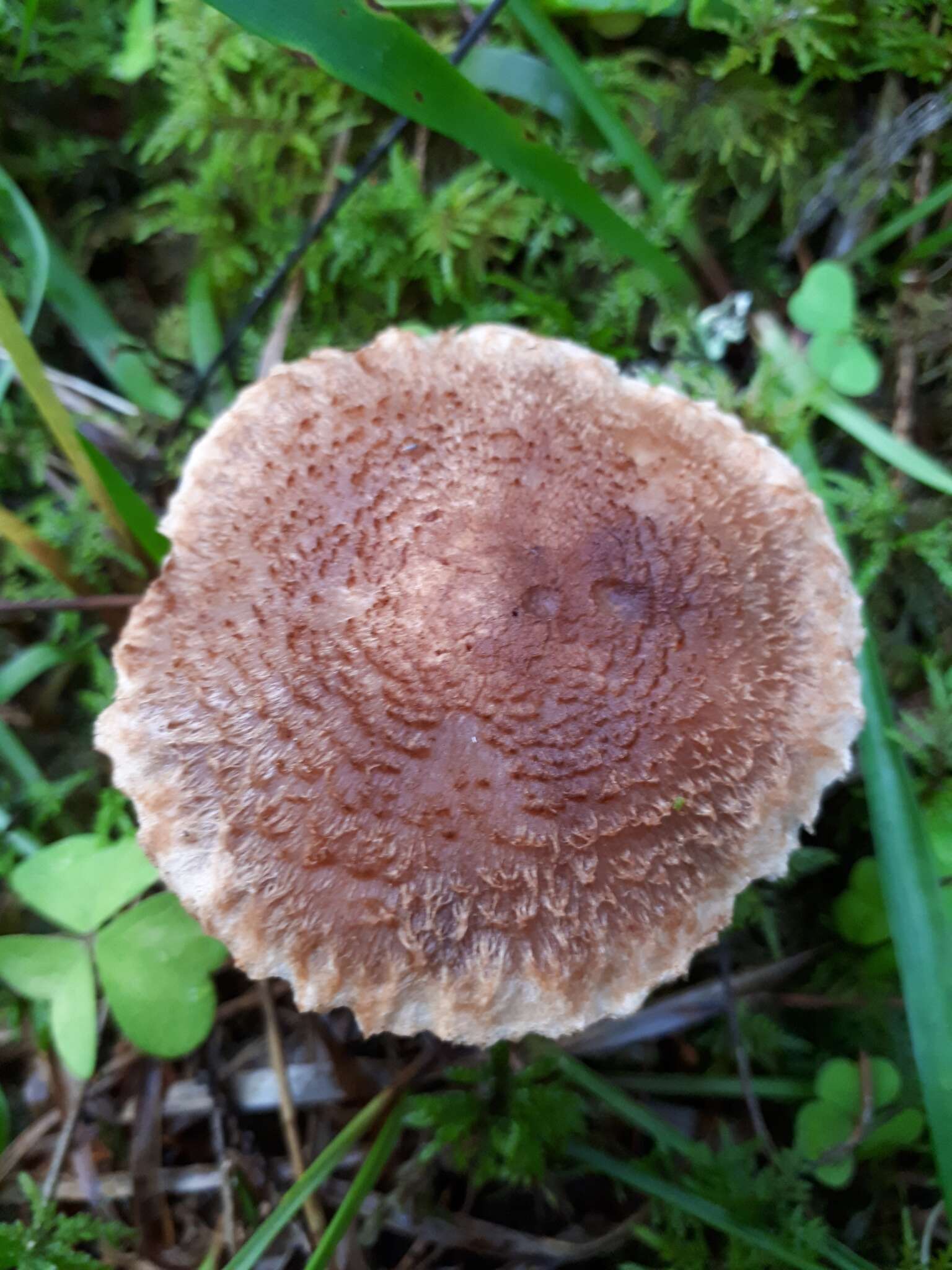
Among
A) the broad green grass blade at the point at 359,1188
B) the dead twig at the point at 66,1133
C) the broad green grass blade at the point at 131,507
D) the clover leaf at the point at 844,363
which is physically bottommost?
the dead twig at the point at 66,1133

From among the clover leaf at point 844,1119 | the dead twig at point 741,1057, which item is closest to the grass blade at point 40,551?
the dead twig at point 741,1057

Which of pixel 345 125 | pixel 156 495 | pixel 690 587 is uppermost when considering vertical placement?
pixel 345 125

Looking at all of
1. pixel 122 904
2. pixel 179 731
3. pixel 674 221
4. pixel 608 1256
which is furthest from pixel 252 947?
pixel 674 221

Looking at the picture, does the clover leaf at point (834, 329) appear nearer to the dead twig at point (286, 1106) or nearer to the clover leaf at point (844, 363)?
the clover leaf at point (844, 363)

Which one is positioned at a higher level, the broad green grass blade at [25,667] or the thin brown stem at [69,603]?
the thin brown stem at [69,603]

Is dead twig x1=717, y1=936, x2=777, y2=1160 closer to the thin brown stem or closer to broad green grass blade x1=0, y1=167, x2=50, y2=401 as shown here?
the thin brown stem

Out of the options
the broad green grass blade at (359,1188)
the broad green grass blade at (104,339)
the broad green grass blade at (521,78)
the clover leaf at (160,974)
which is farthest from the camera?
the broad green grass blade at (104,339)

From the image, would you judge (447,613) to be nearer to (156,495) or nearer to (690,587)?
(690,587)

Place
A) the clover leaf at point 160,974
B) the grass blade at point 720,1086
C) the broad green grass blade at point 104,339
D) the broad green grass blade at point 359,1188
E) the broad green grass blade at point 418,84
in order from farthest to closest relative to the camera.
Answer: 1. the broad green grass blade at point 104,339
2. the grass blade at point 720,1086
3. the clover leaf at point 160,974
4. the broad green grass blade at point 359,1188
5. the broad green grass blade at point 418,84
